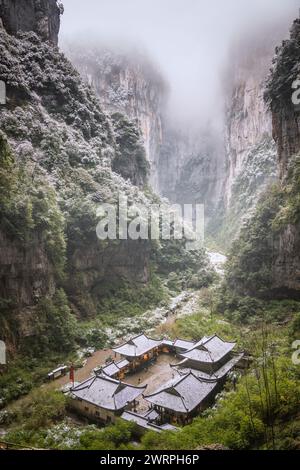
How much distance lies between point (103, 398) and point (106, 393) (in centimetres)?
28

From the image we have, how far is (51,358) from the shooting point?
863 inches

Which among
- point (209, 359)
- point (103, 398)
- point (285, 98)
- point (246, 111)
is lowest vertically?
point (103, 398)

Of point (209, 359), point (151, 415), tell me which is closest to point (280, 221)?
point (209, 359)

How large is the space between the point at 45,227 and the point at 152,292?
14055 mm

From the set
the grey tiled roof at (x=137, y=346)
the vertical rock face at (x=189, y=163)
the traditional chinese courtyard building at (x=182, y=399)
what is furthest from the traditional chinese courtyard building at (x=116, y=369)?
the vertical rock face at (x=189, y=163)

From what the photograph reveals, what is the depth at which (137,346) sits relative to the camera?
2288 cm

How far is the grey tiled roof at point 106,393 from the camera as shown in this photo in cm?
1655

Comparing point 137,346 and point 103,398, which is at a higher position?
point 137,346

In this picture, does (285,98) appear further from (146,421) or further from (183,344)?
(146,421)

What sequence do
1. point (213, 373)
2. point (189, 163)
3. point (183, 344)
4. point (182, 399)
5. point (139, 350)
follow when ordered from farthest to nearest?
point (189, 163)
point (183, 344)
point (139, 350)
point (213, 373)
point (182, 399)

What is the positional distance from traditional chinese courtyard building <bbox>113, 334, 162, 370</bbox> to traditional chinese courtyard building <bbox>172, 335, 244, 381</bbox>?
2.14 m

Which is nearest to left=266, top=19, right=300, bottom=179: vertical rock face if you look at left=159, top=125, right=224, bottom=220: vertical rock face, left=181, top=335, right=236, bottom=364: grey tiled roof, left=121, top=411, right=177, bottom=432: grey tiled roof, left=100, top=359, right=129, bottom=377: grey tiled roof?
left=181, top=335, right=236, bottom=364: grey tiled roof

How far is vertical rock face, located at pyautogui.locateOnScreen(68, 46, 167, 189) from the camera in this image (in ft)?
229

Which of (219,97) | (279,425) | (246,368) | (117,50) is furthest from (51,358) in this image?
(219,97)
